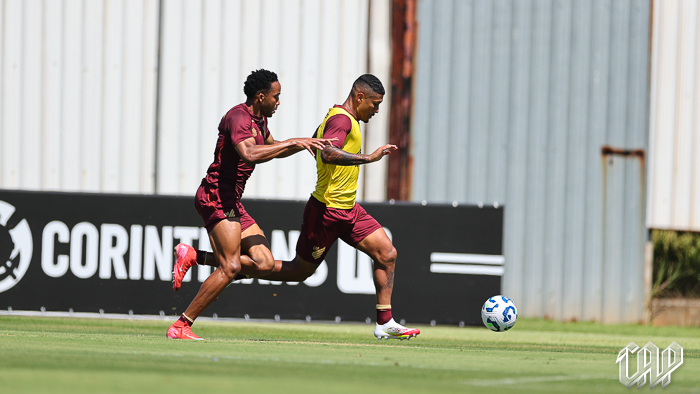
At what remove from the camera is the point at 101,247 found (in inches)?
382

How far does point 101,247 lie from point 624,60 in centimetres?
769

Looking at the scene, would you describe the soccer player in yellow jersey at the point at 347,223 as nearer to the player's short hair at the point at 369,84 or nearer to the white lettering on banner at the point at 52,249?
the player's short hair at the point at 369,84

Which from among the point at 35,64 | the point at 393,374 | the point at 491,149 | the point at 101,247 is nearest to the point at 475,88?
the point at 491,149

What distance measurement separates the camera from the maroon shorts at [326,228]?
22.7ft

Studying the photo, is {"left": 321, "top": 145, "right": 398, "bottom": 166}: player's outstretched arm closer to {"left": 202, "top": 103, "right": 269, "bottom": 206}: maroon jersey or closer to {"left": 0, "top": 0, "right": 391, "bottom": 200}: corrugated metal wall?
{"left": 202, "top": 103, "right": 269, "bottom": 206}: maroon jersey

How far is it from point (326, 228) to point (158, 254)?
350cm

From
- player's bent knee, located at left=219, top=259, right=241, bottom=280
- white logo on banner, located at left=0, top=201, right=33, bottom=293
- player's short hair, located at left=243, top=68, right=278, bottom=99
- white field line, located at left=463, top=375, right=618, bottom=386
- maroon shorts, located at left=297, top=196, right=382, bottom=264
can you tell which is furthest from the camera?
white logo on banner, located at left=0, top=201, right=33, bottom=293

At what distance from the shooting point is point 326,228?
6945 mm

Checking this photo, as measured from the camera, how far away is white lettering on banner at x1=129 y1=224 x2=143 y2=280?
9.66m

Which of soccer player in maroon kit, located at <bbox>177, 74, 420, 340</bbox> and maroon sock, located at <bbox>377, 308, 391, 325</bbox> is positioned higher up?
soccer player in maroon kit, located at <bbox>177, 74, 420, 340</bbox>

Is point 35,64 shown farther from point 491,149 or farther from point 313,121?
point 491,149

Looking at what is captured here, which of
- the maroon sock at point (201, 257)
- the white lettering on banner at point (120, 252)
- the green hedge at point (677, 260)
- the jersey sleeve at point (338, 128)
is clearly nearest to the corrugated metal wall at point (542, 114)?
the green hedge at point (677, 260)

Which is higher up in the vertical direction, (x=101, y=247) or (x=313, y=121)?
(x=313, y=121)

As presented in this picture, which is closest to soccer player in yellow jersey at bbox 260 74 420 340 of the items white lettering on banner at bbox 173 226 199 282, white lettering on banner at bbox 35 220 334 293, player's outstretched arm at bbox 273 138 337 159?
player's outstretched arm at bbox 273 138 337 159
